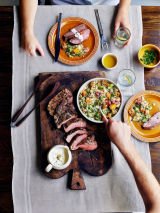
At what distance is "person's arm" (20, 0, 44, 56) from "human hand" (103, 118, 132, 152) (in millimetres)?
492

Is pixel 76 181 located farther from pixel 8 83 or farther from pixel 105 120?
pixel 8 83

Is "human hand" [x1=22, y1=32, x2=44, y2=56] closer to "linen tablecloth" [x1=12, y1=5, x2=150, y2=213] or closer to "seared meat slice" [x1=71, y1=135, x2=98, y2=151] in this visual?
"linen tablecloth" [x1=12, y1=5, x2=150, y2=213]

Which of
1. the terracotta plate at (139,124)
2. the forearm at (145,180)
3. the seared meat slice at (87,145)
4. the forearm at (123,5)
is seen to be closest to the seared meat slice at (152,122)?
the terracotta plate at (139,124)

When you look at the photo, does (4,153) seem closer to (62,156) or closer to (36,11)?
(62,156)

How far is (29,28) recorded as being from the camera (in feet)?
5.07

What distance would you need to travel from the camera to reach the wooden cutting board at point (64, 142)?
135cm

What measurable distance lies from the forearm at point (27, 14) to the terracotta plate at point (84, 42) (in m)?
0.11

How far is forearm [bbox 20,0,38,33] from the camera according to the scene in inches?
61.0

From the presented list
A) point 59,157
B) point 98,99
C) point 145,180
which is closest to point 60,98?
point 98,99

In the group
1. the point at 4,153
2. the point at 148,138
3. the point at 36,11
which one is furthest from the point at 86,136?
the point at 36,11

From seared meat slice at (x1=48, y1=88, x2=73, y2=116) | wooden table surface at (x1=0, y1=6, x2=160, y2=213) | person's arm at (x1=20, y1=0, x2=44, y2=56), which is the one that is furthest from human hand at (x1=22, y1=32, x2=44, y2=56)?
seared meat slice at (x1=48, y1=88, x2=73, y2=116)

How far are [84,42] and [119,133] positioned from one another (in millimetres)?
512

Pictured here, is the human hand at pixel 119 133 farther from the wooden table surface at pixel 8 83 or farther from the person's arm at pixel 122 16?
the person's arm at pixel 122 16

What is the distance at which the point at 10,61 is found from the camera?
1.58m
